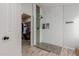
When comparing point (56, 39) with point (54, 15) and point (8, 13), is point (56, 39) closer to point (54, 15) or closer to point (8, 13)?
point (54, 15)

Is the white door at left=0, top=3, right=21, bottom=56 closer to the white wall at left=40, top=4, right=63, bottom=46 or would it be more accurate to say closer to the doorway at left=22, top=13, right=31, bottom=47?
the doorway at left=22, top=13, right=31, bottom=47

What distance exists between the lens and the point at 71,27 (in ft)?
10.9

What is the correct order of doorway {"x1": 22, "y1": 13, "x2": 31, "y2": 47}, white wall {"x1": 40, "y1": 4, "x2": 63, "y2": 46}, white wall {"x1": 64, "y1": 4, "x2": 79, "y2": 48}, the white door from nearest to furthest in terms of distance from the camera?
the white door, doorway {"x1": 22, "y1": 13, "x2": 31, "y2": 47}, white wall {"x1": 64, "y1": 4, "x2": 79, "y2": 48}, white wall {"x1": 40, "y1": 4, "x2": 63, "y2": 46}

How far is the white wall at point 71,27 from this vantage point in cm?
293

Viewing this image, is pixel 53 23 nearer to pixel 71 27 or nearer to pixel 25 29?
pixel 71 27

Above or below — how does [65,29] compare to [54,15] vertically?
below

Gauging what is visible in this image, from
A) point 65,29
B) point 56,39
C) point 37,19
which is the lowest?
point 56,39

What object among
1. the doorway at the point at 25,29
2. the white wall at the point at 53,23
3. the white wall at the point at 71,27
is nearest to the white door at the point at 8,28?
the doorway at the point at 25,29

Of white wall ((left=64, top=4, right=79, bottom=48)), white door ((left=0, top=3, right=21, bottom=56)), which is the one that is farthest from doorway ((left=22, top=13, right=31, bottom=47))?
white wall ((left=64, top=4, right=79, bottom=48))

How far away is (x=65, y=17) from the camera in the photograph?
329 centimetres

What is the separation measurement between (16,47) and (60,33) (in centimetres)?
196

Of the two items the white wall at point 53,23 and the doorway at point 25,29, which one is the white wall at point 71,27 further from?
the doorway at point 25,29

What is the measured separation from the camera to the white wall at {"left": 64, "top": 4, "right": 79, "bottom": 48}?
2.93 metres

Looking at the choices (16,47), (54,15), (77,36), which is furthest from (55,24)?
(16,47)
